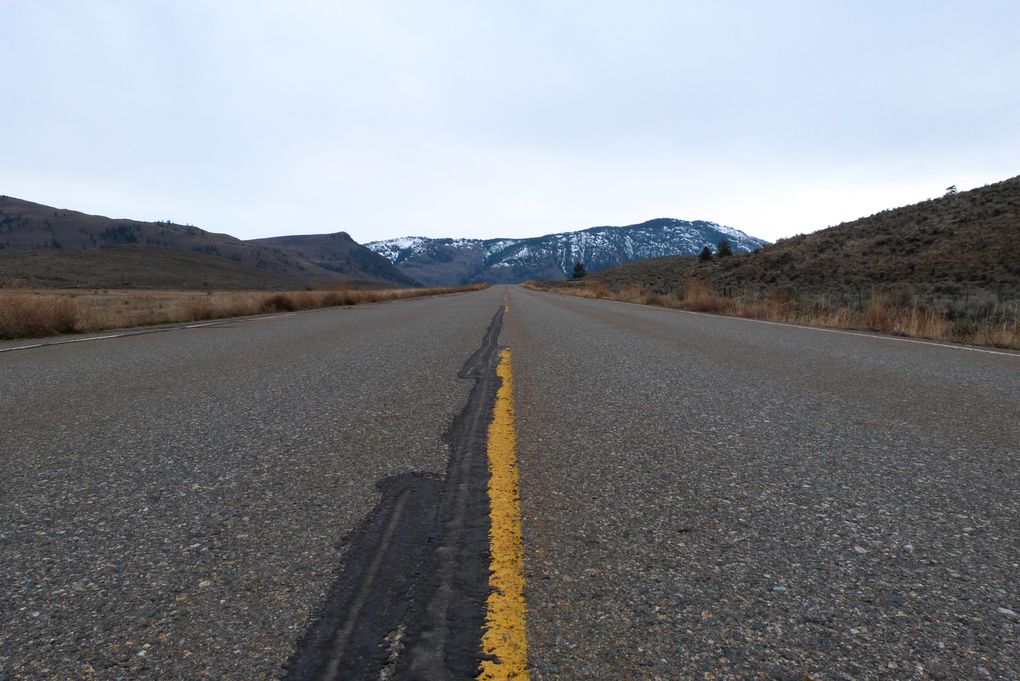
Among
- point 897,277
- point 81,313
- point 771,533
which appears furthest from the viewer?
point 897,277

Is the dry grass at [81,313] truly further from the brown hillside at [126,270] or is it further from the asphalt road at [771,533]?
the brown hillside at [126,270]

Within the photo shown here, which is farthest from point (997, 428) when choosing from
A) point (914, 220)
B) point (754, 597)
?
point (914, 220)

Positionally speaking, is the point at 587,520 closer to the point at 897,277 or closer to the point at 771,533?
the point at 771,533

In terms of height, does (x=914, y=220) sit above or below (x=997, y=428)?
above

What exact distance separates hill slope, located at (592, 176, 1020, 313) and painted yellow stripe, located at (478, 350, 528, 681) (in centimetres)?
1543

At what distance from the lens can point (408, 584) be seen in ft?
5.54

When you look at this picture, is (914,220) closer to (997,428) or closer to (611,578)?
(997,428)

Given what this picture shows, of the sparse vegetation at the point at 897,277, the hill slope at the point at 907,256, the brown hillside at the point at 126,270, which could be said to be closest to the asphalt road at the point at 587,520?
the sparse vegetation at the point at 897,277

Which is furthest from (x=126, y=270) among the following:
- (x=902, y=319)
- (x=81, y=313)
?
(x=902, y=319)

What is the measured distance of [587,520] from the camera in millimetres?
2133

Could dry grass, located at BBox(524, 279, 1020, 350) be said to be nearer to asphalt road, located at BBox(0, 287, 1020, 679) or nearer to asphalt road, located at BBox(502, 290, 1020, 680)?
asphalt road, located at BBox(0, 287, 1020, 679)

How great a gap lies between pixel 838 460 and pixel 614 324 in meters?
8.59

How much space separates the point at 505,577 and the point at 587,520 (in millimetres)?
526

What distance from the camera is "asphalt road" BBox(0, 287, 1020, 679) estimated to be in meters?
1.41
